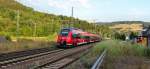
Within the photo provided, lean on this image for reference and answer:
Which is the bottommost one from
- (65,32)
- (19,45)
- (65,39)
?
(19,45)

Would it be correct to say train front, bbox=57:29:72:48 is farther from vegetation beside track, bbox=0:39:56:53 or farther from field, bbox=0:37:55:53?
vegetation beside track, bbox=0:39:56:53

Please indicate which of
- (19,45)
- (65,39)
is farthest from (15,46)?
(65,39)

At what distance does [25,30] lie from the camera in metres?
91.1

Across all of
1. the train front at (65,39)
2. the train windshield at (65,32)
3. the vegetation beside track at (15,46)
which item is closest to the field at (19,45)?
the vegetation beside track at (15,46)

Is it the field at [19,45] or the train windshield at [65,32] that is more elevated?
the train windshield at [65,32]

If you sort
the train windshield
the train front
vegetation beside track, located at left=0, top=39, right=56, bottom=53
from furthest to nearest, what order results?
1. the train windshield
2. the train front
3. vegetation beside track, located at left=0, top=39, right=56, bottom=53

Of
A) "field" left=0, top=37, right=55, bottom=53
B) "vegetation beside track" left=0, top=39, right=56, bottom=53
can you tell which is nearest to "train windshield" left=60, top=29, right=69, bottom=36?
"field" left=0, top=37, right=55, bottom=53

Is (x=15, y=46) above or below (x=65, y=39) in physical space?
below

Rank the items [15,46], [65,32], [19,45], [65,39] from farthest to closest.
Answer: [65,32]
[65,39]
[19,45]
[15,46]

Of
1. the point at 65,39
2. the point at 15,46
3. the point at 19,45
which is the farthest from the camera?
the point at 65,39

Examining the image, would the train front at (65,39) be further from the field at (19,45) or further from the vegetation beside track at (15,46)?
the vegetation beside track at (15,46)

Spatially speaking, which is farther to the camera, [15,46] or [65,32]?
[65,32]

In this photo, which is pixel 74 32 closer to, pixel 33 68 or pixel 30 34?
pixel 33 68

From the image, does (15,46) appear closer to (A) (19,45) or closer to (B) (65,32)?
(A) (19,45)
